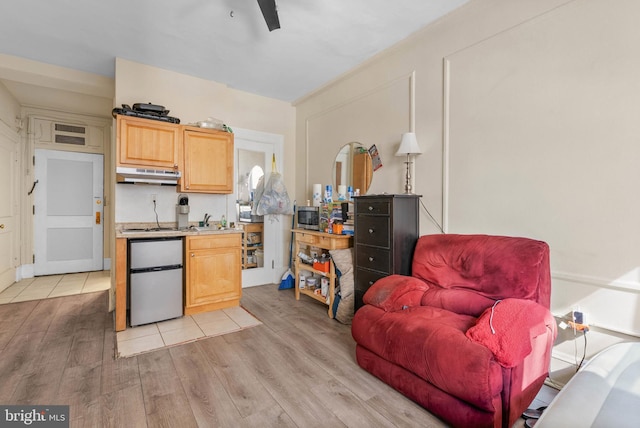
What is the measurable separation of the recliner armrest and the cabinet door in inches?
105

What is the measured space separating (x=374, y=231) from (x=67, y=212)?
5446 millimetres

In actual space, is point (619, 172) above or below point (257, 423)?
above

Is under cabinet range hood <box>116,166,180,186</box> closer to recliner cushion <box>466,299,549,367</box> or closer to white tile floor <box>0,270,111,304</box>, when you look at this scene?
white tile floor <box>0,270,111,304</box>

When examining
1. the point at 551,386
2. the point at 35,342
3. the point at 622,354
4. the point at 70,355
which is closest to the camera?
the point at 622,354

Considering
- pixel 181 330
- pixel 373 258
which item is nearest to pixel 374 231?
pixel 373 258

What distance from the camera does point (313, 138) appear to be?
4.38m

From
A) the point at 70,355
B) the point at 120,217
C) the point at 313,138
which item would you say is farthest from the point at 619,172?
the point at 120,217

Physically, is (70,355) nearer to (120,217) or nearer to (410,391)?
(120,217)

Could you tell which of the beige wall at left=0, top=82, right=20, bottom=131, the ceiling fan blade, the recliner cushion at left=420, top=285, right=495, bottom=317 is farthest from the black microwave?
the beige wall at left=0, top=82, right=20, bottom=131

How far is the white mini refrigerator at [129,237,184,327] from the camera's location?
2.87 m

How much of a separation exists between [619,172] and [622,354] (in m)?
1.01

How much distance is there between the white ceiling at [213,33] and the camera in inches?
Answer: 97.6

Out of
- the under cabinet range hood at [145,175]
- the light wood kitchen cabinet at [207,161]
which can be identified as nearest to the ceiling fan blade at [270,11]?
the light wood kitchen cabinet at [207,161]

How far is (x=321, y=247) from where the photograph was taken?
343 cm
